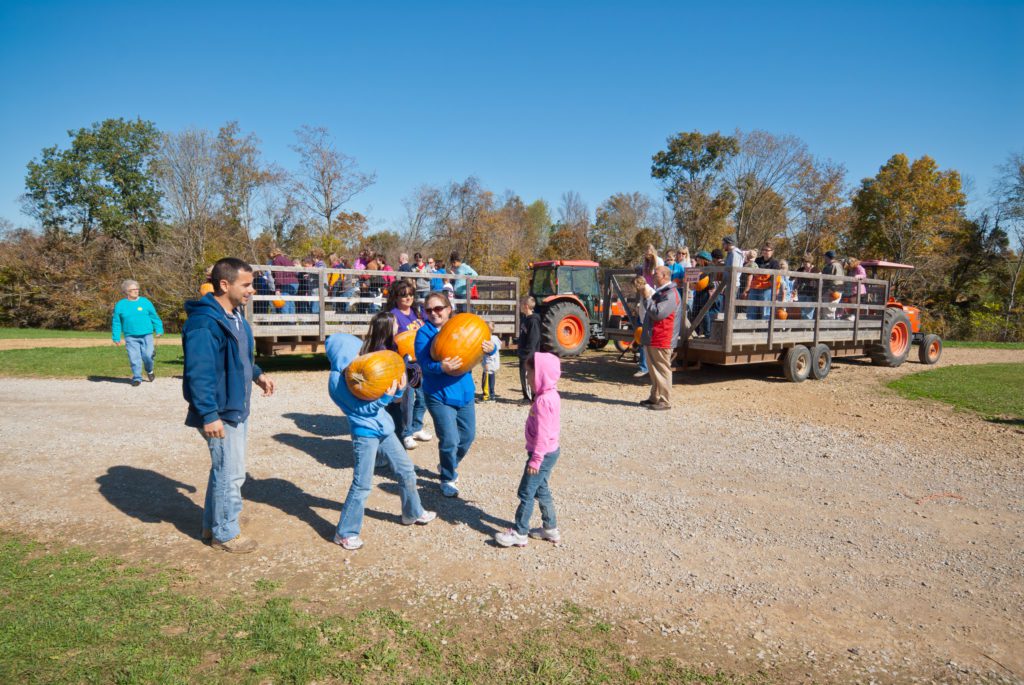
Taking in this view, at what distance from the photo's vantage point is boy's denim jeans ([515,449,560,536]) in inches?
169

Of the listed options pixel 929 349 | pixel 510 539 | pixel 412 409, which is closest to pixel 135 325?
pixel 412 409

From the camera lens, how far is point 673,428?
26.8 feet

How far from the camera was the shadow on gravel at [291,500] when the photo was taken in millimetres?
4809

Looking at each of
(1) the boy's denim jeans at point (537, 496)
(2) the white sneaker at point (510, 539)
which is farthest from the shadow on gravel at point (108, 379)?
(1) the boy's denim jeans at point (537, 496)

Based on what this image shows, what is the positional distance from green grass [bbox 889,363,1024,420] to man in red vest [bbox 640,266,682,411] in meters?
4.63

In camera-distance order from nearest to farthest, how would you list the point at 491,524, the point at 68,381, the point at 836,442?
the point at 491,524
the point at 836,442
the point at 68,381

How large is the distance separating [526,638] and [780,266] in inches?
429

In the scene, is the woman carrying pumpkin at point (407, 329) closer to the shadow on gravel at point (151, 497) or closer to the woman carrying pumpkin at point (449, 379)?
the woman carrying pumpkin at point (449, 379)

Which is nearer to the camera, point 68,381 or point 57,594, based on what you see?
point 57,594

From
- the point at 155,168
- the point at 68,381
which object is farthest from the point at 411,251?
the point at 68,381

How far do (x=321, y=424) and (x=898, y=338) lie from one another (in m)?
13.4

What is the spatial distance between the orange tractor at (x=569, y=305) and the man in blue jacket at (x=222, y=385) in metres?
9.63

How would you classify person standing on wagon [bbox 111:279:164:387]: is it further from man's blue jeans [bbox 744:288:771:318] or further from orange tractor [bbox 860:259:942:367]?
orange tractor [bbox 860:259:942:367]

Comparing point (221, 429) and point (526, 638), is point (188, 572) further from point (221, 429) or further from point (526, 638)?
point (526, 638)
